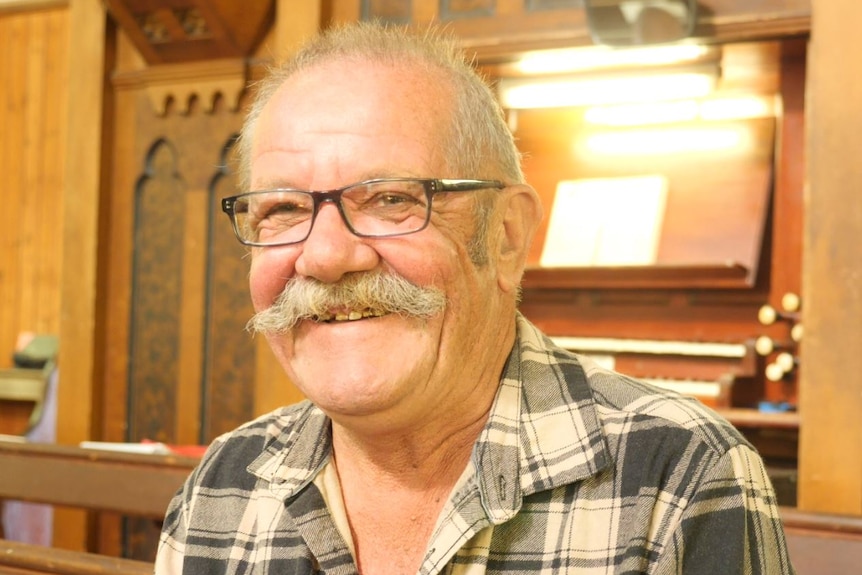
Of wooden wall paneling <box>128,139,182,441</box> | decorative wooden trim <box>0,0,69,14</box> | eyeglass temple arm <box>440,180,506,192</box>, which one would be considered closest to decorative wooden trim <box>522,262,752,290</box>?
wooden wall paneling <box>128,139,182,441</box>

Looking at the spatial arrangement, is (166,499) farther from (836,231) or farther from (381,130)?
(836,231)

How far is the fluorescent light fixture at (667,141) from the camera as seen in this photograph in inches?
168

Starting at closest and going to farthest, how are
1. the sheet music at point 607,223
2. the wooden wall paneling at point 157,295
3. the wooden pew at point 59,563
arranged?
the wooden pew at point 59,563
the wooden wall paneling at point 157,295
the sheet music at point 607,223

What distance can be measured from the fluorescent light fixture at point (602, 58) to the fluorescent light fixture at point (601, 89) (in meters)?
0.05

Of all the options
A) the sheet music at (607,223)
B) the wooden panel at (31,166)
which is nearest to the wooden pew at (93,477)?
the sheet music at (607,223)

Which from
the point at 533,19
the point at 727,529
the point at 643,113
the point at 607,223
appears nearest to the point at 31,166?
the point at 607,223

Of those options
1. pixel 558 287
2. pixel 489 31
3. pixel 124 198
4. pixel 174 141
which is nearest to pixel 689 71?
pixel 489 31

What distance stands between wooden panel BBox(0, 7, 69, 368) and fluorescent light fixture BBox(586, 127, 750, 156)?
4.42m

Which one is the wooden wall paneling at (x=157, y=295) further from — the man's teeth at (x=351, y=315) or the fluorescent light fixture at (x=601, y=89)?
the man's teeth at (x=351, y=315)

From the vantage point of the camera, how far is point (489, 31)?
11.3ft

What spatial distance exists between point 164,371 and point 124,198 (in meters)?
0.76

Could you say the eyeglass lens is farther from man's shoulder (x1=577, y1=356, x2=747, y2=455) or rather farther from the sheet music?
the sheet music

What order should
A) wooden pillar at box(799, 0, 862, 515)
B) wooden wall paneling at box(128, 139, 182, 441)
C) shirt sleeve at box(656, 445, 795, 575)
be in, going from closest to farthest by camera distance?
shirt sleeve at box(656, 445, 795, 575), wooden pillar at box(799, 0, 862, 515), wooden wall paneling at box(128, 139, 182, 441)

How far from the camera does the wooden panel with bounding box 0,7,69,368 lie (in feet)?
23.5
